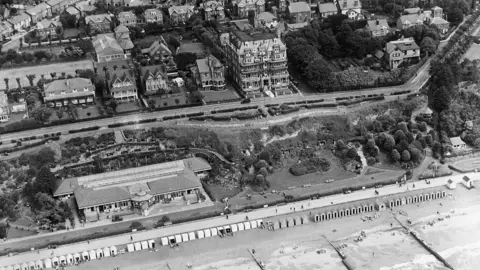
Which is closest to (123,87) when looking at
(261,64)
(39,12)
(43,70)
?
(261,64)

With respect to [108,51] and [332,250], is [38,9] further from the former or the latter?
[332,250]

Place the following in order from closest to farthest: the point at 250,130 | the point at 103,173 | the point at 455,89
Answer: the point at 103,173 → the point at 250,130 → the point at 455,89

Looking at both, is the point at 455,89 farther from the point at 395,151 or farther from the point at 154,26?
the point at 154,26

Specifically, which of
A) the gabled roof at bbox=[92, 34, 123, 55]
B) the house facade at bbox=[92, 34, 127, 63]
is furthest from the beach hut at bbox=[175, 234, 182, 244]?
the gabled roof at bbox=[92, 34, 123, 55]

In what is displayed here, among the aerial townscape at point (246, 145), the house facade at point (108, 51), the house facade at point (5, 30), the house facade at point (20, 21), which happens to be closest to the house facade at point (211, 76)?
the aerial townscape at point (246, 145)

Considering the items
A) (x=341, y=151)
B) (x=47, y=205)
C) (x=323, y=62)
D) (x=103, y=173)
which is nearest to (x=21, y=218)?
(x=47, y=205)

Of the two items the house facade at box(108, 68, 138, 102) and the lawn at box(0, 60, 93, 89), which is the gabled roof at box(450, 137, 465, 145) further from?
the lawn at box(0, 60, 93, 89)
